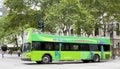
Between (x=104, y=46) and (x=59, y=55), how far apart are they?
6751 mm

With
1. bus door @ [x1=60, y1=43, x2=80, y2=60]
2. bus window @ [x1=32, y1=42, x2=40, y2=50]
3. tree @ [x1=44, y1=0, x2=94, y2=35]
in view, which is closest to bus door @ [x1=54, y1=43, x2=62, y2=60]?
bus door @ [x1=60, y1=43, x2=80, y2=60]

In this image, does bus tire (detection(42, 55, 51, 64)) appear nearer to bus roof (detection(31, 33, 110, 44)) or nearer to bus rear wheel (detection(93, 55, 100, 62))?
bus roof (detection(31, 33, 110, 44))

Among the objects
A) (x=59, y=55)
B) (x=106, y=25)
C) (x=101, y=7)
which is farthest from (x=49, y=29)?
(x=59, y=55)

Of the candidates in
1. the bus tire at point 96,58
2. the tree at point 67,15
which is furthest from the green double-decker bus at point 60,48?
the tree at point 67,15

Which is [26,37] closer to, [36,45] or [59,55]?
[36,45]

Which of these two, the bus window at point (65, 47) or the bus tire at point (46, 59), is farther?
the bus window at point (65, 47)

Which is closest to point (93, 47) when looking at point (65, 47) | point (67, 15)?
point (65, 47)

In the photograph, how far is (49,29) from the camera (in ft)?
167

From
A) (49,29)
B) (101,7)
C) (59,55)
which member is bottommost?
(59,55)

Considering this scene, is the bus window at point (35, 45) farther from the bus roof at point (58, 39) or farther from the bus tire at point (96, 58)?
the bus tire at point (96, 58)

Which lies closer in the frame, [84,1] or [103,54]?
[103,54]

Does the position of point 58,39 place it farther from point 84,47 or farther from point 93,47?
point 93,47

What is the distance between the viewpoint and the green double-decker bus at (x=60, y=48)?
32.8 metres

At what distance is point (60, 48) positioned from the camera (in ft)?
113
